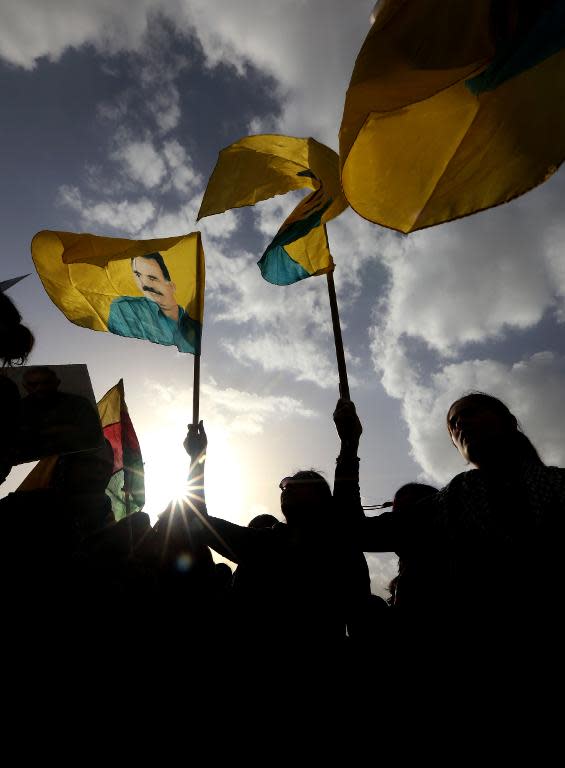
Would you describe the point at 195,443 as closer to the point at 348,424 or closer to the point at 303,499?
the point at 303,499

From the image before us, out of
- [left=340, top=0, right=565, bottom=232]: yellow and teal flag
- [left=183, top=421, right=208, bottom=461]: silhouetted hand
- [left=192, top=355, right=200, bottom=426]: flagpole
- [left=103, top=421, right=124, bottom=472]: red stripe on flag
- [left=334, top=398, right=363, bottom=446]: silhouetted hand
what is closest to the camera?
[left=340, top=0, right=565, bottom=232]: yellow and teal flag

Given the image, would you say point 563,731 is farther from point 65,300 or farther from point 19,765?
point 65,300

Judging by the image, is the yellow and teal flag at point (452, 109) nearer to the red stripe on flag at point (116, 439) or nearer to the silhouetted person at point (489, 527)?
the silhouetted person at point (489, 527)

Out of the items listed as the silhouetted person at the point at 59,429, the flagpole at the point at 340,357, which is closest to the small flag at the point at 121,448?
the silhouetted person at the point at 59,429

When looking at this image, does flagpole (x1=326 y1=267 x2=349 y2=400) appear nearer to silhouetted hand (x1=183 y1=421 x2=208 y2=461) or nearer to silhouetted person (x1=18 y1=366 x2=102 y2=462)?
silhouetted hand (x1=183 y1=421 x2=208 y2=461)

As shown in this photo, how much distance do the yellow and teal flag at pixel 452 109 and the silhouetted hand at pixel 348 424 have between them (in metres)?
1.23

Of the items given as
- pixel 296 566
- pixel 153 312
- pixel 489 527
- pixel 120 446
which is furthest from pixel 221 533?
pixel 120 446

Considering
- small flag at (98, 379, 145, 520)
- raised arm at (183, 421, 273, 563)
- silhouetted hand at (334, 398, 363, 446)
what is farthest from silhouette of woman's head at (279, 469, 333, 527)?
small flag at (98, 379, 145, 520)

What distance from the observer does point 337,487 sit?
9.00 ft

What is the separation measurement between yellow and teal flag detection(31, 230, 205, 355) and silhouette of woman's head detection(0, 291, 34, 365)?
83.7 inches

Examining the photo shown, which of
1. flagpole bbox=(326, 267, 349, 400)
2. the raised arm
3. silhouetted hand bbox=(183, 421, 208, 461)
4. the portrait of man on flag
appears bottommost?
the raised arm

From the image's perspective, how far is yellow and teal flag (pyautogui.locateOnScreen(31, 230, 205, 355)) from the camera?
446 cm

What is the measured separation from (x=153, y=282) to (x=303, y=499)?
2785 mm

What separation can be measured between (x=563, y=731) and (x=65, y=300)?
5193 millimetres
